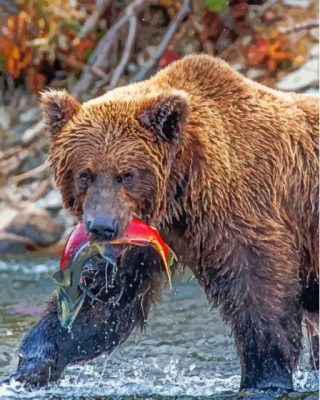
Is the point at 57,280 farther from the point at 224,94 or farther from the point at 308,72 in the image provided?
the point at 308,72

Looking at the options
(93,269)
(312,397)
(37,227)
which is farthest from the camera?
(37,227)

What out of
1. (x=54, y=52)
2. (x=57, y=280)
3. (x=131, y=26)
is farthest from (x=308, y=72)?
(x=57, y=280)

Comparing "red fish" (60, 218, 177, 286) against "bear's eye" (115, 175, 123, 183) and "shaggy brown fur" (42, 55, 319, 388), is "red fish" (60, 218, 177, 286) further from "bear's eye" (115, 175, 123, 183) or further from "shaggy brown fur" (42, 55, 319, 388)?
"bear's eye" (115, 175, 123, 183)

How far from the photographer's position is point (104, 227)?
4.61 m

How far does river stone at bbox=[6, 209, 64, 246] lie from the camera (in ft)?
31.2

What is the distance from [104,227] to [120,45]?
282 inches

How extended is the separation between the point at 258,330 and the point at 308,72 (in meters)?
6.01

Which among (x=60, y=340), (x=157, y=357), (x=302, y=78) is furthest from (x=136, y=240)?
(x=302, y=78)

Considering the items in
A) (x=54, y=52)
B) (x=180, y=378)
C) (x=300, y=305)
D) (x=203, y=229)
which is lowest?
(x=180, y=378)

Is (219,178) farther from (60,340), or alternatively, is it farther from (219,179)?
(60,340)

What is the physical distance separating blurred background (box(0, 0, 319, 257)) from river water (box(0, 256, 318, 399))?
303cm

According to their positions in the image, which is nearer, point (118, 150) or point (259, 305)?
point (118, 150)

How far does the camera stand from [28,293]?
818 centimetres

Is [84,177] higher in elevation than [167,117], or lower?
lower
